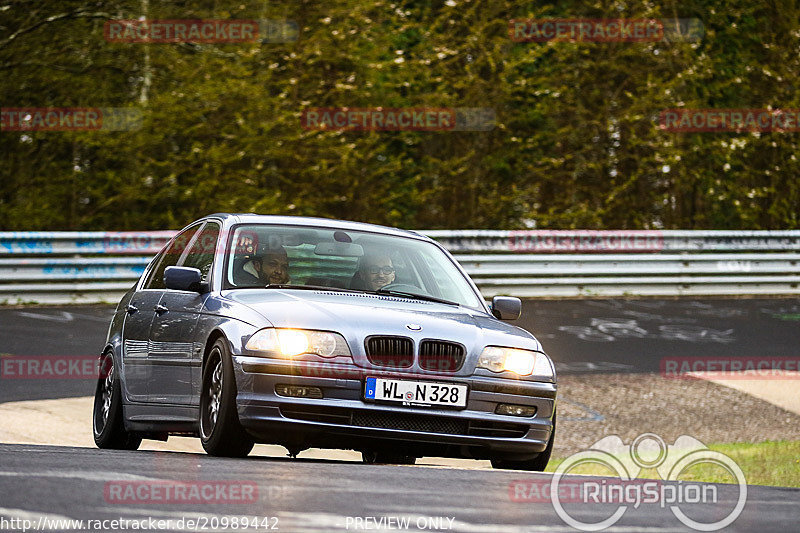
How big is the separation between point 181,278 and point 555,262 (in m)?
14.4

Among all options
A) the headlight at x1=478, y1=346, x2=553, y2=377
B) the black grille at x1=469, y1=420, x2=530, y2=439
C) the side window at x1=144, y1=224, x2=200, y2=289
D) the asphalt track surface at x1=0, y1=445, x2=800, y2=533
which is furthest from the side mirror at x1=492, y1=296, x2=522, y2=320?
the side window at x1=144, y1=224, x2=200, y2=289

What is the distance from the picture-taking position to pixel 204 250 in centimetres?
904

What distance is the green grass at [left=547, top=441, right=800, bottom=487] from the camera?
10672 mm

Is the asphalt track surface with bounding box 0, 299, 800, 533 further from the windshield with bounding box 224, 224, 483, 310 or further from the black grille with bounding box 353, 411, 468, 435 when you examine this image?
the windshield with bounding box 224, 224, 483, 310

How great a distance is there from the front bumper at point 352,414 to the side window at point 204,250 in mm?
1322

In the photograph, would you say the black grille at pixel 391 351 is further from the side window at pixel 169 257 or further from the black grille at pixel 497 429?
the side window at pixel 169 257

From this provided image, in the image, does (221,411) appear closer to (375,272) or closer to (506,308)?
(375,272)

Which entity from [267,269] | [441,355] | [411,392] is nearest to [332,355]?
[411,392]

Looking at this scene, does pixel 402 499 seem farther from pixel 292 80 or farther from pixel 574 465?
pixel 292 80

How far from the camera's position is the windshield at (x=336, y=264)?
27.9ft

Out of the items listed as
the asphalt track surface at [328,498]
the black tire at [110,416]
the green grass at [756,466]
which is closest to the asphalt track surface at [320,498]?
the asphalt track surface at [328,498]

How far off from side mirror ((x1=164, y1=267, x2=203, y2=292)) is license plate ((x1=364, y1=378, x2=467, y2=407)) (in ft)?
4.48

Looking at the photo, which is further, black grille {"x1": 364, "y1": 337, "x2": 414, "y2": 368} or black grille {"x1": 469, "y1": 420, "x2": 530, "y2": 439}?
black grille {"x1": 469, "y1": 420, "x2": 530, "y2": 439}

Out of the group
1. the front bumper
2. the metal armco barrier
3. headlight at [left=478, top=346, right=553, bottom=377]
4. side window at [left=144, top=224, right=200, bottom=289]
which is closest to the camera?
the front bumper
